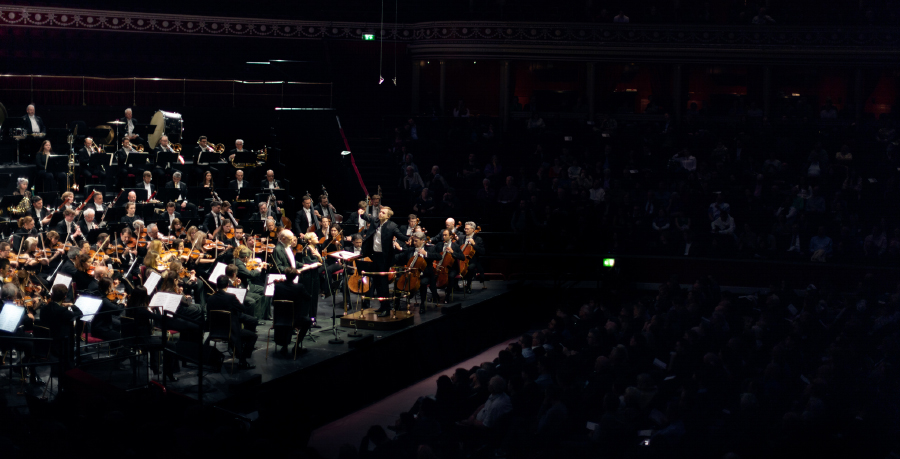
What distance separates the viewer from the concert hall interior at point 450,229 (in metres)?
8.57

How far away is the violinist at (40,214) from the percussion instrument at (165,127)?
380 cm

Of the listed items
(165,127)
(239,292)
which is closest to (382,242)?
(239,292)

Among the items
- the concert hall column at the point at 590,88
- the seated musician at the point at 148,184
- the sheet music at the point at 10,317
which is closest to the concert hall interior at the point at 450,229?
the sheet music at the point at 10,317

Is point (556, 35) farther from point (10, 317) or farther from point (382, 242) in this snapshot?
point (10, 317)

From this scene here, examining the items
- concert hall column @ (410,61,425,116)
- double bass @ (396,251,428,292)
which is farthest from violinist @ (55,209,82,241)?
concert hall column @ (410,61,425,116)

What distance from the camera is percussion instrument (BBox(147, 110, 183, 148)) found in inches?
708

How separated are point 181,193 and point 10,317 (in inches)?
244

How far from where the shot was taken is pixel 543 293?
17.0 meters

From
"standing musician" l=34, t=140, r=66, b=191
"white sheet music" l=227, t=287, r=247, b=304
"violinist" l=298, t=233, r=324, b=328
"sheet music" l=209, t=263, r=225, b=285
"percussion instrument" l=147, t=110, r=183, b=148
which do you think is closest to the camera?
"white sheet music" l=227, t=287, r=247, b=304

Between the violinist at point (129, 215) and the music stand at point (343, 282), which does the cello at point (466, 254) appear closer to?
the music stand at point (343, 282)

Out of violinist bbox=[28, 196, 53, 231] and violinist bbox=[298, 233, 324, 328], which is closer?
violinist bbox=[298, 233, 324, 328]

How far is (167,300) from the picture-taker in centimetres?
1048

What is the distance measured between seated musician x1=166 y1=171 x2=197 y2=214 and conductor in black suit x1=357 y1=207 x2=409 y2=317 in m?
3.58

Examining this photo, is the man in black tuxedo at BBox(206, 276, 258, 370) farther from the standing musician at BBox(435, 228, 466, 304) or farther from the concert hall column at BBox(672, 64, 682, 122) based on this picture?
the concert hall column at BBox(672, 64, 682, 122)
